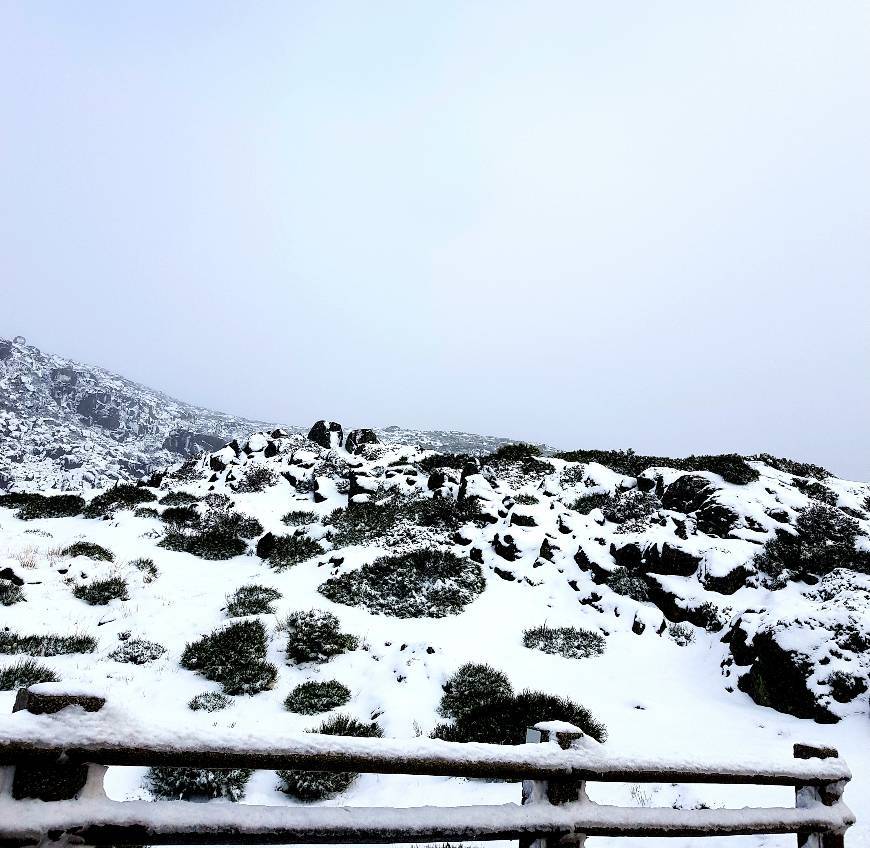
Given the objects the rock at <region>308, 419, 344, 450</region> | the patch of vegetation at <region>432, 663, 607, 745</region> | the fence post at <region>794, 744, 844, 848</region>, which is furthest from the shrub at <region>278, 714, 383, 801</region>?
the rock at <region>308, 419, 344, 450</region>

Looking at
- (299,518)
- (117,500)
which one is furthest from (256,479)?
(117,500)

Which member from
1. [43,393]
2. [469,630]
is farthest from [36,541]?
[43,393]

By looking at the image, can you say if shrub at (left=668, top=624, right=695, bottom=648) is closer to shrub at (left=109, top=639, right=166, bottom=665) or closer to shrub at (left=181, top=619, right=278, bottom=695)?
shrub at (left=181, top=619, right=278, bottom=695)

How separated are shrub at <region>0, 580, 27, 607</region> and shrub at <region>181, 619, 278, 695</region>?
4343 mm

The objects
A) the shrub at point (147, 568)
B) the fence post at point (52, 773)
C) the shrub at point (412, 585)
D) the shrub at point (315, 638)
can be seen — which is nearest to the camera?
the fence post at point (52, 773)

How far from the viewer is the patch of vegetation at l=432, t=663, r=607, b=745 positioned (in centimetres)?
708

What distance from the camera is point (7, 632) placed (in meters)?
8.91

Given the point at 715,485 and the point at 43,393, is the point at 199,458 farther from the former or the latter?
the point at 43,393

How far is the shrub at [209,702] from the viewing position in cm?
752

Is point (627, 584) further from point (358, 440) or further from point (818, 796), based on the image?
point (358, 440)

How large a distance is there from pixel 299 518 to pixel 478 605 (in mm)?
9305

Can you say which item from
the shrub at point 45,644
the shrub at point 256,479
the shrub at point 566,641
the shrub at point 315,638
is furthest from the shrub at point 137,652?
the shrub at point 256,479

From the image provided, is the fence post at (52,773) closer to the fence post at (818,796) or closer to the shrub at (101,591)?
the fence post at (818,796)

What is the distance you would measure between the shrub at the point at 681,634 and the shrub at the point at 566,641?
5.51 feet
